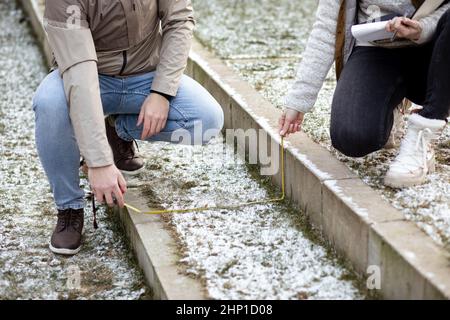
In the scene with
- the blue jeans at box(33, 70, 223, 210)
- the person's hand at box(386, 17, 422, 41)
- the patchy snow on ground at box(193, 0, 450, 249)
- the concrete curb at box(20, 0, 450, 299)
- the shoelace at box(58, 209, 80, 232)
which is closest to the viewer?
the concrete curb at box(20, 0, 450, 299)

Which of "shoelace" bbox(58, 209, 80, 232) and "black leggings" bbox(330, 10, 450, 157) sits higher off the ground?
"black leggings" bbox(330, 10, 450, 157)

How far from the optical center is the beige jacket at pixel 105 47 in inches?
104

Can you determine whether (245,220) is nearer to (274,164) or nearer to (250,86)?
(274,164)

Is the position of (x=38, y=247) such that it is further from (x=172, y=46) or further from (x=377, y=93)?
(x=377, y=93)

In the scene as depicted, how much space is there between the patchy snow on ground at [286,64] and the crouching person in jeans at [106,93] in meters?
0.64

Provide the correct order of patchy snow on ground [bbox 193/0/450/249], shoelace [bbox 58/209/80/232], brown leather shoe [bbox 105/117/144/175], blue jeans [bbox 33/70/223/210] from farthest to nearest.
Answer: brown leather shoe [bbox 105/117/144/175] < shoelace [bbox 58/209/80/232] < blue jeans [bbox 33/70/223/210] < patchy snow on ground [bbox 193/0/450/249]

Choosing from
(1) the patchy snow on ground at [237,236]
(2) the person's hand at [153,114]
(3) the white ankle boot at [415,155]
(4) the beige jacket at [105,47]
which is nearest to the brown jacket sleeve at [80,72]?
(4) the beige jacket at [105,47]

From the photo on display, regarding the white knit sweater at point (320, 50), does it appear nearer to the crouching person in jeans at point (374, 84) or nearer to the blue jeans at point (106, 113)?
the crouching person in jeans at point (374, 84)

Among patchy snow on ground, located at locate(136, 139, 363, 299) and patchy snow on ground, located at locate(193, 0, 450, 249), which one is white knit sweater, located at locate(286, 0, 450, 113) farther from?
patchy snow on ground, located at locate(136, 139, 363, 299)

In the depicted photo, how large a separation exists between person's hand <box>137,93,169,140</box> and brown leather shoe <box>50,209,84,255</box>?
1.32 feet

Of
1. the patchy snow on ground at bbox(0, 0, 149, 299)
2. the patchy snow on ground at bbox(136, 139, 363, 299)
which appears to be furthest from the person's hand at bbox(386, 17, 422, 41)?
the patchy snow on ground at bbox(0, 0, 149, 299)

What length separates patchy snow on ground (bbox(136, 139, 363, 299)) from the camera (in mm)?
2367

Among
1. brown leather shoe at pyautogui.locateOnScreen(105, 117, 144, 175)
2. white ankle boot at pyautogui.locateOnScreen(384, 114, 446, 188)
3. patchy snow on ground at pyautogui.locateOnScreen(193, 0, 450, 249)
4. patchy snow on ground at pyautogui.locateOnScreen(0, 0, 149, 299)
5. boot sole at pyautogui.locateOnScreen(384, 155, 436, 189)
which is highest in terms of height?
white ankle boot at pyautogui.locateOnScreen(384, 114, 446, 188)

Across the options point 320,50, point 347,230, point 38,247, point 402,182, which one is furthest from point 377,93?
point 38,247
